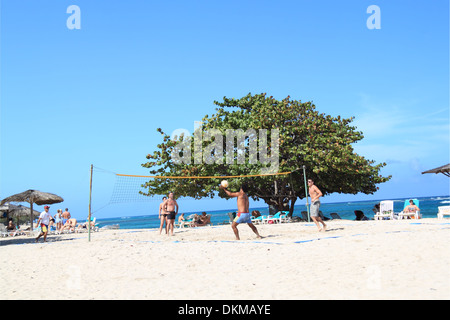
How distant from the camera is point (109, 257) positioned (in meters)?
9.01

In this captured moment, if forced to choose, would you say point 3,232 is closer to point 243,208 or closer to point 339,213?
point 243,208

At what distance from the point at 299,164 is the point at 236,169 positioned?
3.30 meters

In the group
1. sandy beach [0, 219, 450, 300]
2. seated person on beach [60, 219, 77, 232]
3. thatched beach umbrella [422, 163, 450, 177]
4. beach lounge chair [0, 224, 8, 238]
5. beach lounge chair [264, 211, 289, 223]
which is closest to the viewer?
sandy beach [0, 219, 450, 300]

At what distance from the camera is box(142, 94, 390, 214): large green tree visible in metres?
Answer: 21.3

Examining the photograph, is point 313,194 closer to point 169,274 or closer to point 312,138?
point 169,274

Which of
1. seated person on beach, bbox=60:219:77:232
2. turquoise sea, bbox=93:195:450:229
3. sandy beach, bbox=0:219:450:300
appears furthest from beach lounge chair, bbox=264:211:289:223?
sandy beach, bbox=0:219:450:300

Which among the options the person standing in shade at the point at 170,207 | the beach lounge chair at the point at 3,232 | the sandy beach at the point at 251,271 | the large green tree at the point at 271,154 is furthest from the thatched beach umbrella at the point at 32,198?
the sandy beach at the point at 251,271

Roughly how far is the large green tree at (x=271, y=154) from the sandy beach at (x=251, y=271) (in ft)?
37.9

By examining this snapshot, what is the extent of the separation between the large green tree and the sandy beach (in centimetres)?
1155

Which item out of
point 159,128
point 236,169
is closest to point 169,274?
point 236,169

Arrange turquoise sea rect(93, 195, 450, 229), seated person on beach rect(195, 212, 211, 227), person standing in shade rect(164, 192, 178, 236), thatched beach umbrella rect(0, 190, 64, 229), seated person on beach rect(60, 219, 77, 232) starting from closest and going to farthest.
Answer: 1. person standing in shade rect(164, 192, 178, 236)
2. seated person on beach rect(195, 212, 211, 227)
3. seated person on beach rect(60, 219, 77, 232)
4. thatched beach umbrella rect(0, 190, 64, 229)
5. turquoise sea rect(93, 195, 450, 229)

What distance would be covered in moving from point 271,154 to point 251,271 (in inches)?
583

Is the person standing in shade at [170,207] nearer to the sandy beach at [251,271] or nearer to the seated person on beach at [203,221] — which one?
the sandy beach at [251,271]

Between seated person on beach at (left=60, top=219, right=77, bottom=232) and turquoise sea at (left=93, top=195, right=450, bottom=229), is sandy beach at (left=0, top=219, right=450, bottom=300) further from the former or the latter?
turquoise sea at (left=93, top=195, right=450, bottom=229)
